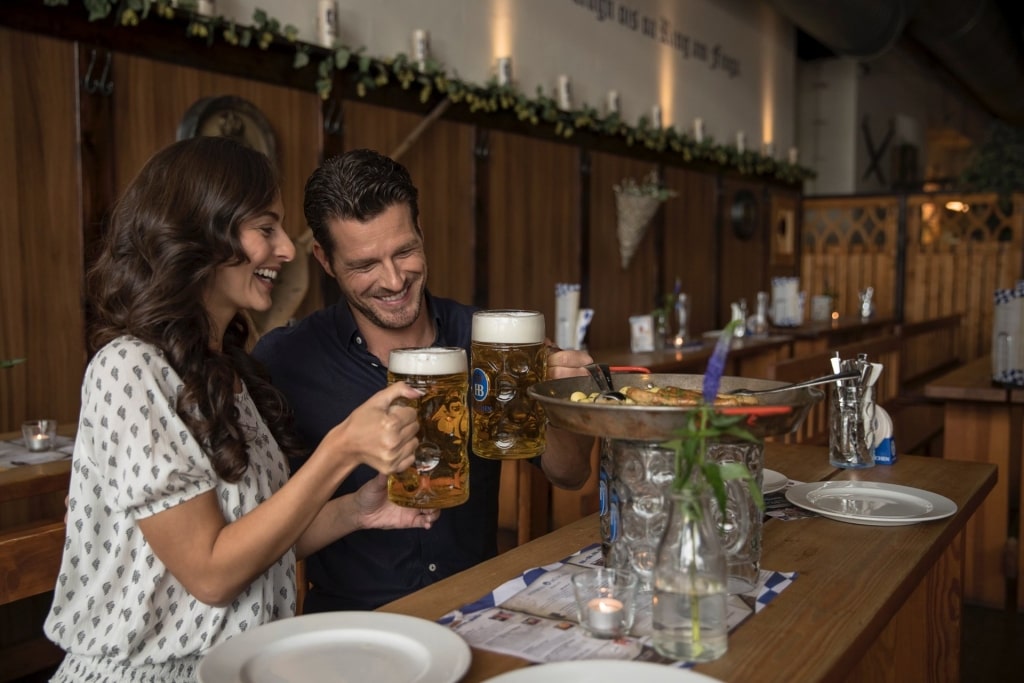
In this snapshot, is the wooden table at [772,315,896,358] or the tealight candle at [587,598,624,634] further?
the wooden table at [772,315,896,358]

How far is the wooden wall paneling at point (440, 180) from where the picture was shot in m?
4.84

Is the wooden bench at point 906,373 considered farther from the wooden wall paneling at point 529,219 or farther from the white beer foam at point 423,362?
the wooden wall paneling at point 529,219

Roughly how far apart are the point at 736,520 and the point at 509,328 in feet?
1.39

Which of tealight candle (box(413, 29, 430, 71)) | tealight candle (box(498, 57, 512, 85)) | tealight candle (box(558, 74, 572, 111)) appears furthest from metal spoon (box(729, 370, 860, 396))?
tealight candle (box(558, 74, 572, 111))

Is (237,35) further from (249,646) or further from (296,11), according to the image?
(249,646)

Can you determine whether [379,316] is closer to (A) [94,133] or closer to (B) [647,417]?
(B) [647,417]

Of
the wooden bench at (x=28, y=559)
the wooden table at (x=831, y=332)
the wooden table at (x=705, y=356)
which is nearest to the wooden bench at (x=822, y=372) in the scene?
the wooden table at (x=705, y=356)

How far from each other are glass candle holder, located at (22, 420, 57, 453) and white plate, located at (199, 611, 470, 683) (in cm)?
186

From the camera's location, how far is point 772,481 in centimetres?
188

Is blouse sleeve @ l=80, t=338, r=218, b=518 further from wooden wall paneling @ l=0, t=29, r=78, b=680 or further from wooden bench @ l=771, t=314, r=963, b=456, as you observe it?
wooden wall paneling @ l=0, t=29, r=78, b=680

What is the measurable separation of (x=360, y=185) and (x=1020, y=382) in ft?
9.97

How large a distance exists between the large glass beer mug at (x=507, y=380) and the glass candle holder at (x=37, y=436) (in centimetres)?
180

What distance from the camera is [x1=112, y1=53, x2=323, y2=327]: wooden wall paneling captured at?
365 centimetres

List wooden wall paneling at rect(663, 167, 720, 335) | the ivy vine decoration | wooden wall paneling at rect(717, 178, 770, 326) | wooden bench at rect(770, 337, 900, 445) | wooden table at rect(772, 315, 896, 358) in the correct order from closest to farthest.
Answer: wooden bench at rect(770, 337, 900, 445) → the ivy vine decoration → wooden table at rect(772, 315, 896, 358) → wooden wall paneling at rect(663, 167, 720, 335) → wooden wall paneling at rect(717, 178, 770, 326)
